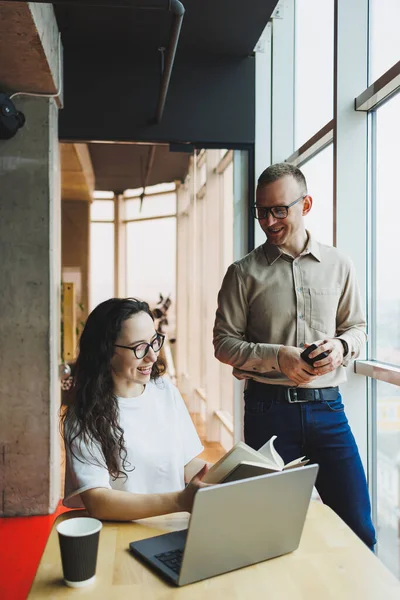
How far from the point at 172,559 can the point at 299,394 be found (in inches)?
45.0

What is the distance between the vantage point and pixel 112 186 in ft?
30.4

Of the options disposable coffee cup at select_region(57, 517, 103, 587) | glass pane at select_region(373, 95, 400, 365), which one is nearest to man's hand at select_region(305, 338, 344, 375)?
glass pane at select_region(373, 95, 400, 365)

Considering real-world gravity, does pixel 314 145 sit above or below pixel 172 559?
above

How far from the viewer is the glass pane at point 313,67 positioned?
130 inches

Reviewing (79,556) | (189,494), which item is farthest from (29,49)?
(79,556)

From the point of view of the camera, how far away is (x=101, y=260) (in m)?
9.30

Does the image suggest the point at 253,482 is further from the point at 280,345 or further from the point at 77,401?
the point at 280,345

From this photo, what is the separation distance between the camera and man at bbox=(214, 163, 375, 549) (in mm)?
2223

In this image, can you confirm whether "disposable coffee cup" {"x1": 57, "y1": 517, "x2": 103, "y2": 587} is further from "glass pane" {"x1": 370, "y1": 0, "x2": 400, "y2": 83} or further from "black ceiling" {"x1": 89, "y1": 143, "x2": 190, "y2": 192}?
"black ceiling" {"x1": 89, "y1": 143, "x2": 190, "y2": 192}

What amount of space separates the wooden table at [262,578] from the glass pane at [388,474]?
1304 mm

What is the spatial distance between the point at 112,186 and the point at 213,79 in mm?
5165

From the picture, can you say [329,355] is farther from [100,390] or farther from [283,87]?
[283,87]

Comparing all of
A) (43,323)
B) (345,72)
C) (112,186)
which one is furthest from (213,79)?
(112,186)

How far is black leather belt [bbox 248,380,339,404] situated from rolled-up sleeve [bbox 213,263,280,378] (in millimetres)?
78
